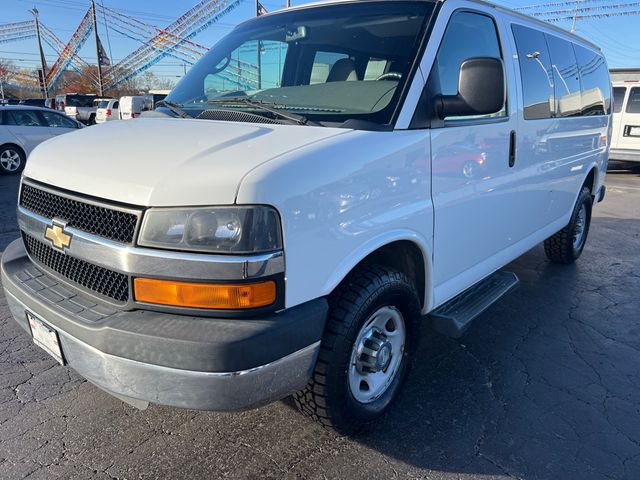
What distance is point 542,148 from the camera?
387 centimetres

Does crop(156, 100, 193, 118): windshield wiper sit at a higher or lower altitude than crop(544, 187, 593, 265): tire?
higher

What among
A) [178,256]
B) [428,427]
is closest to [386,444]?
[428,427]

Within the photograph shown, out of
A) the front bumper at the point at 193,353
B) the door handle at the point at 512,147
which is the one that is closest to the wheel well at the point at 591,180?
the door handle at the point at 512,147

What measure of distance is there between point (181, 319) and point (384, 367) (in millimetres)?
1250

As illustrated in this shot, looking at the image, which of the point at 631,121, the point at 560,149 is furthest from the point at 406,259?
the point at 631,121

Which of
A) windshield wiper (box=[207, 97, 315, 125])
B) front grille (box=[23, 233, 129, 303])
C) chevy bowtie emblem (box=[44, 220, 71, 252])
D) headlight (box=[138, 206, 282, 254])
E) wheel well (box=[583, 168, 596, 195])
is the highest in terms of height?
windshield wiper (box=[207, 97, 315, 125])

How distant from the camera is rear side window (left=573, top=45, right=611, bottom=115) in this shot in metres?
4.90

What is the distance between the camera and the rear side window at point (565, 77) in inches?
164

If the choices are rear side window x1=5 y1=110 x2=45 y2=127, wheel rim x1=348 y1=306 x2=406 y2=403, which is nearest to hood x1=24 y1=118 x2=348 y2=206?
wheel rim x1=348 y1=306 x2=406 y2=403

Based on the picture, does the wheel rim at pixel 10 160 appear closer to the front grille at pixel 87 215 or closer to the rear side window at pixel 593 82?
the front grille at pixel 87 215

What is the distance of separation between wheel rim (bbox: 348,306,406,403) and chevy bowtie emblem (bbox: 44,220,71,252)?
1394mm

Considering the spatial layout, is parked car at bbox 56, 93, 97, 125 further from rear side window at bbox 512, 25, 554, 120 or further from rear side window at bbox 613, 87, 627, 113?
rear side window at bbox 512, 25, 554, 120

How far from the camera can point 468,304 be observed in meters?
3.25

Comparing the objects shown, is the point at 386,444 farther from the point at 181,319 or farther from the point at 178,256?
the point at 178,256
